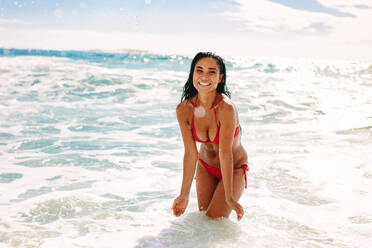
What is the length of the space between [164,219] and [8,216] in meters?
1.57

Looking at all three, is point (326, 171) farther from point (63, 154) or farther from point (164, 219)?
point (63, 154)

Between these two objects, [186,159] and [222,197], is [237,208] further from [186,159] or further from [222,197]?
[186,159]

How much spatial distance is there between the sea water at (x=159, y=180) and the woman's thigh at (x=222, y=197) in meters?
0.08

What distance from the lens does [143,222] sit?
3332 mm

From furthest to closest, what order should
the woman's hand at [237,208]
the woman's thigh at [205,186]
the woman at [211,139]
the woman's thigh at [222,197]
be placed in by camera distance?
the woman's thigh at [205,186]
the woman's thigh at [222,197]
the woman at [211,139]
the woman's hand at [237,208]

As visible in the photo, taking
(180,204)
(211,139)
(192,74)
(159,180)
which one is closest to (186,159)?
(211,139)

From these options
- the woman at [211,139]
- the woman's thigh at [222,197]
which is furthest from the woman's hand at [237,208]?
the woman's thigh at [222,197]

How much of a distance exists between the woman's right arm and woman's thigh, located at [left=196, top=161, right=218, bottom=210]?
0.28m

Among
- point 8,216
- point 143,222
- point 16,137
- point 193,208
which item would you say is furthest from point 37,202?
point 16,137

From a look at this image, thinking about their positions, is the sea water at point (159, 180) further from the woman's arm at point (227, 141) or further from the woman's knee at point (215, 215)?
the woman's arm at point (227, 141)

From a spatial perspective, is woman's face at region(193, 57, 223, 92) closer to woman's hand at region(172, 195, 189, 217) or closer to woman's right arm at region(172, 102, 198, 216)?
woman's right arm at region(172, 102, 198, 216)

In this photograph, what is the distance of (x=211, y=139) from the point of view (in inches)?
121

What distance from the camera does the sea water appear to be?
3.02m

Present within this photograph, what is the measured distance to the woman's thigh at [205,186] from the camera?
334 centimetres
